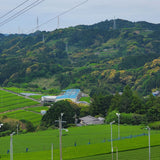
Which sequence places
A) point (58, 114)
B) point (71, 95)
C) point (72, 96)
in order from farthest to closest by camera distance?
point (71, 95) → point (72, 96) → point (58, 114)

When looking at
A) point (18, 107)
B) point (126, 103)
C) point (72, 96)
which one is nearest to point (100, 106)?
point (126, 103)

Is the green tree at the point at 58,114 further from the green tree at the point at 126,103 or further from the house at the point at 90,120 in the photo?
the green tree at the point at 126,103

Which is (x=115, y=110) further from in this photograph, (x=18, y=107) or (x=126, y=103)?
(x=18, y=107)

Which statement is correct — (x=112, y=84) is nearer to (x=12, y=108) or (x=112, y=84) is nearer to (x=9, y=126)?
(x=12, y=108)

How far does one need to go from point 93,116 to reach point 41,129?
53.5ft

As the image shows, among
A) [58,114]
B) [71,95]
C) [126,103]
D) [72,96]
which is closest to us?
[58,114]

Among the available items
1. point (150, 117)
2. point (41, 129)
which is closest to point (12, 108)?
point (41, 129)

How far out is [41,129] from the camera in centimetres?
6606

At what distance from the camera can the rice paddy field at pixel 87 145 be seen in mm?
41688

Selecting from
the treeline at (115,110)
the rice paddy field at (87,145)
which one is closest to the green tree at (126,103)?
the treeline at (115,110)

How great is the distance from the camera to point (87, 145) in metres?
47.5

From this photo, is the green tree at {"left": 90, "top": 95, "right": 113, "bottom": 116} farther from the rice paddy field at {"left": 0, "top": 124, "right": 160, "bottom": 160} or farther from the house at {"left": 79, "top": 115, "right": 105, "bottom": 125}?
the rice paddy field at {"left": 0, "top": 124, "right": 160, "bottom": 160}

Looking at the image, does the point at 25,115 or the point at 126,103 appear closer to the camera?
the point at 126,103

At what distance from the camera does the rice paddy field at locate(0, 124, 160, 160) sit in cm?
4169
